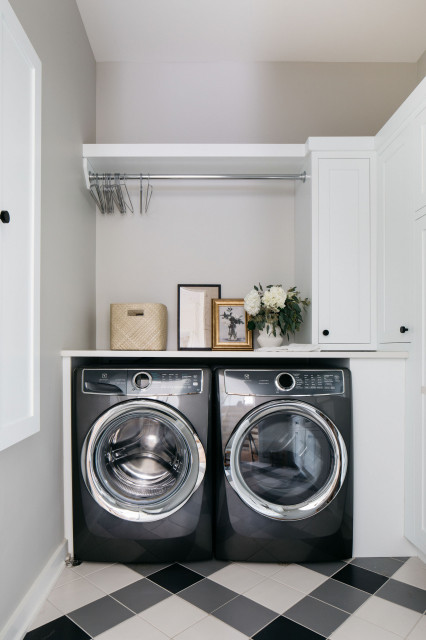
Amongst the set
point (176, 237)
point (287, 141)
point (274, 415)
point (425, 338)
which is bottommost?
point (274, 415)

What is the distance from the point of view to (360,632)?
156 cm

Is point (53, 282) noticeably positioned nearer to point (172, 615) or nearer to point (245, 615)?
point (172, 615)

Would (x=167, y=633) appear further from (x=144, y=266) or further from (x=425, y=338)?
(x=144, y=266)

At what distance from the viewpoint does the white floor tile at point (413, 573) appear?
186 centimetres

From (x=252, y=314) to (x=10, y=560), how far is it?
150 cm

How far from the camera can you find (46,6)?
1850mm

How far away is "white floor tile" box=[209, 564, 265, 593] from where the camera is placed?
1.84 m

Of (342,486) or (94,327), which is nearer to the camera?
(342,486)

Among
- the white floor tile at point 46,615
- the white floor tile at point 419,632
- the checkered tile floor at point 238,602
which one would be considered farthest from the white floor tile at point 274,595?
the white floor tile at point 46,615

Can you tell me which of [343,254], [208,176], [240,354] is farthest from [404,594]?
[208,176]

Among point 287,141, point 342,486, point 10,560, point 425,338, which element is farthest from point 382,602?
point 287,141

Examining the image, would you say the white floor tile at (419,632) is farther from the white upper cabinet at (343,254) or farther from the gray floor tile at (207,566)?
the white upper cabinet at (343,254)

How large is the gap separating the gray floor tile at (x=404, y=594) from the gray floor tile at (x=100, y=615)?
0.95 m

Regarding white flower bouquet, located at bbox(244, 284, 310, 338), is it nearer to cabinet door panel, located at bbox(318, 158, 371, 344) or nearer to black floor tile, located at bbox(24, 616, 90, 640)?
cabinet door panel, located at bbox(318, 158, 371, 344)
